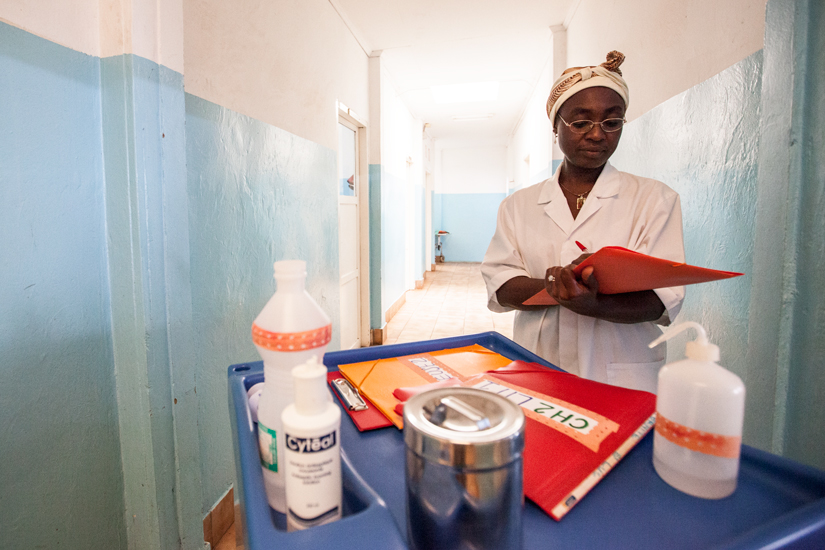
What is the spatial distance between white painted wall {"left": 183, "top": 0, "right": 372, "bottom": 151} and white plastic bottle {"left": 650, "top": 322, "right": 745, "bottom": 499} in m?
1.67

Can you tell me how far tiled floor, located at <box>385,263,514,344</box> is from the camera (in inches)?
185

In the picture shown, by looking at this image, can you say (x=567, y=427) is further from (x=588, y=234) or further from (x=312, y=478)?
Result: (x=588, y=234)

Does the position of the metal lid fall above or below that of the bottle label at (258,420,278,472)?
above

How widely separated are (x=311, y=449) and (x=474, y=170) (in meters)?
11.1

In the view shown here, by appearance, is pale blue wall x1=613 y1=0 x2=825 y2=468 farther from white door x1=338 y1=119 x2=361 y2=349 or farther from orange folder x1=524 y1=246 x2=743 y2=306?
white door x1=338 y1=119 x2=361 y2=349

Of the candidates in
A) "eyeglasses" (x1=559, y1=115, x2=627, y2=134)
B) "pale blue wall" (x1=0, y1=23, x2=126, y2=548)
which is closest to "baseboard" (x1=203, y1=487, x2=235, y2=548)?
"pale blue wall" (x1=0, y1=23, x2=126, y2=548)

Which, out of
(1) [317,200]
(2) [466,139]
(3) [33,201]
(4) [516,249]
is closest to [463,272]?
(2) [466,139]

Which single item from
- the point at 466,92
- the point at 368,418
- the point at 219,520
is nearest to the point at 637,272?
the point at 368,418

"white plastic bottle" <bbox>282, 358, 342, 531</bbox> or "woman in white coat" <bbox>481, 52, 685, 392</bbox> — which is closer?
"white plastic bottle" <bbox>282, 358, 342, 531</bbox>

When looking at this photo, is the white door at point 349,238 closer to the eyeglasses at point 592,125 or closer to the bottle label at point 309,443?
the eyeglasses at point 592,125

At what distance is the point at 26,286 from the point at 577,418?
49.7 inches

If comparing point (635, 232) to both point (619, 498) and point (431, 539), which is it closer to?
point (619, 498)

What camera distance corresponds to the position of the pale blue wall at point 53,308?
3.26 feet

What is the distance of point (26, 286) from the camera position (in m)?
1.03
